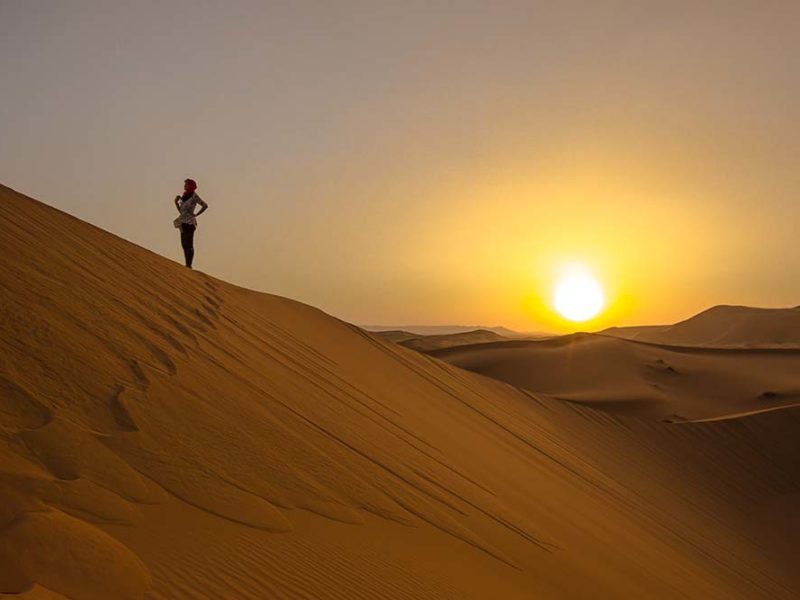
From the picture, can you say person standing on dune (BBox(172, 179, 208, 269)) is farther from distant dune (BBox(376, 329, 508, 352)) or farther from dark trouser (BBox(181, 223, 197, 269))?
distant dune (BBox(376, 329, 508, 352))

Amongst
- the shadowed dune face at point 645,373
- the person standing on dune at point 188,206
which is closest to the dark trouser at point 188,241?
the person standing on dune at point 188,206

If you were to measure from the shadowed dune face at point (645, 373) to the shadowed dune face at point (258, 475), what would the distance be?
5.00 metres

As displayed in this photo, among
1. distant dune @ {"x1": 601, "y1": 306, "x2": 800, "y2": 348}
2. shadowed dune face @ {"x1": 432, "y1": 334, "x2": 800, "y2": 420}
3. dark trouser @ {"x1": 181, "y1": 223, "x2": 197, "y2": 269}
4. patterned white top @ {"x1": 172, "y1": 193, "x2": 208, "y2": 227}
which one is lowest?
dark trouser @ {"x1": 181, "y1": 223, "x2": 197, "y2": 269}

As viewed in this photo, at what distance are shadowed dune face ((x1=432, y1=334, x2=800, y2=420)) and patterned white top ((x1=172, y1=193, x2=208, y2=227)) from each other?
7007 millimetres

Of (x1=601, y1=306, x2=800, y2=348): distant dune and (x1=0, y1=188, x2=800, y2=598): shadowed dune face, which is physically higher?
(x1=601, y1=306, x2=800, y2=348): distant dune

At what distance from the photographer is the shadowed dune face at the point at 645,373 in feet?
40.9

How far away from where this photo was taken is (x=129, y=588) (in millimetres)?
1826

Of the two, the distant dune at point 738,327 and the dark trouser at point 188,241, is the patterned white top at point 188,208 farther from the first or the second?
the distant dune at point 738,327

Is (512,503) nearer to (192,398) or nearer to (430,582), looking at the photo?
(430,582)

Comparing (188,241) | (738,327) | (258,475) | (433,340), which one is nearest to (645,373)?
(433,340)

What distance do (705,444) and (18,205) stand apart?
29.9 feet

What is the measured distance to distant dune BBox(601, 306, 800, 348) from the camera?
1455 inches

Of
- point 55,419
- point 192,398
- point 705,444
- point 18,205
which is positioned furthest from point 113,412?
point 705,444

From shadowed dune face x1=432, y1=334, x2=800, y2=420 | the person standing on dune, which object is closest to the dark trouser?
the person standing on dune
